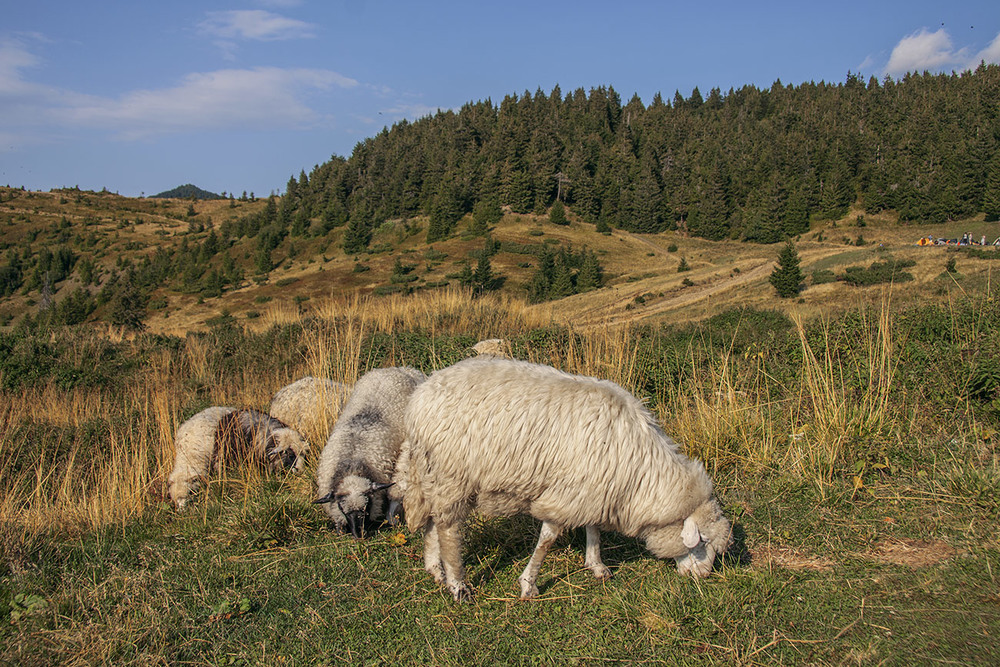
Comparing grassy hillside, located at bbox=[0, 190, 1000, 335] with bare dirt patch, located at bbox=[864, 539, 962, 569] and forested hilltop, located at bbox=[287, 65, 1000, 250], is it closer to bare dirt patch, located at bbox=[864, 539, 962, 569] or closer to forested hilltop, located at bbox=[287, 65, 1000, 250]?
forested hilltop, located at bbox=[287, 65, 1000, 250]

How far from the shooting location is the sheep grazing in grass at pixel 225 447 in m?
6.44

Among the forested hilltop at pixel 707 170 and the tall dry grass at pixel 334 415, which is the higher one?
the forested hilltop at pixel 707 170

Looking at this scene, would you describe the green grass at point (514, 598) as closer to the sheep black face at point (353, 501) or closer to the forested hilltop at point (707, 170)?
the sheep black face at point (353, 501)

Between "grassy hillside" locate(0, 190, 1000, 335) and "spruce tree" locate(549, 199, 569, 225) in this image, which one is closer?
"grassy hillside" locate(0, 190, 1000, 335)

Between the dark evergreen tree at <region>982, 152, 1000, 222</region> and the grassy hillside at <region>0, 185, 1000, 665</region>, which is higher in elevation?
the dark evergreen tree at <region>982, 152, 1000, 222</region>

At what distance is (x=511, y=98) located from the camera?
114 m

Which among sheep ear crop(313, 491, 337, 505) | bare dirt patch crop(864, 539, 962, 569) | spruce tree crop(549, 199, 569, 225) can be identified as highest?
spruce tree crop(549, 199, 569, 225)

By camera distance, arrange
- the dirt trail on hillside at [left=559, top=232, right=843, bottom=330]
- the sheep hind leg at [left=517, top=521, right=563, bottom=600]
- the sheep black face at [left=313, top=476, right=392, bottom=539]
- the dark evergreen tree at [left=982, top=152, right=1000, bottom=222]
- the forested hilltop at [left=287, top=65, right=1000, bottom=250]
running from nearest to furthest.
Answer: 1. the sheep hind leg at [left=517, top=521, right=563, bottom=600]
2. the sheep black face at [left=313, top=476, right=392, bottom=539]
3. the dirt trail on hillside at [left=559, top=232, right=843, bottom=330]
4. the dark evergreen tree at [left=982, top=152, right=1000, bottom=222]
5. the forested hilltop at [left=287, top=65, right=1000, bottom=250]

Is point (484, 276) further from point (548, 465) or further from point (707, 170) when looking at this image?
point (707, 170)

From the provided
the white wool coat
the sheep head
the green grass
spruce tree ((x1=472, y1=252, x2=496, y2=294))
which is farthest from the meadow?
spruce tree ((x1=472, y1=252, x2=496, y2=294))

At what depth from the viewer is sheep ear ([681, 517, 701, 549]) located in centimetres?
372

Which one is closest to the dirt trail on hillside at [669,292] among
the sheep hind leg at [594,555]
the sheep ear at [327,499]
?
the sheep ear at [327,499]

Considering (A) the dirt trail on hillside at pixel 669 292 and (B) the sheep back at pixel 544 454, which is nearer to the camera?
(B) the sheep back at pixel 544 454

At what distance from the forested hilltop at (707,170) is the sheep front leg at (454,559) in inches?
2505
